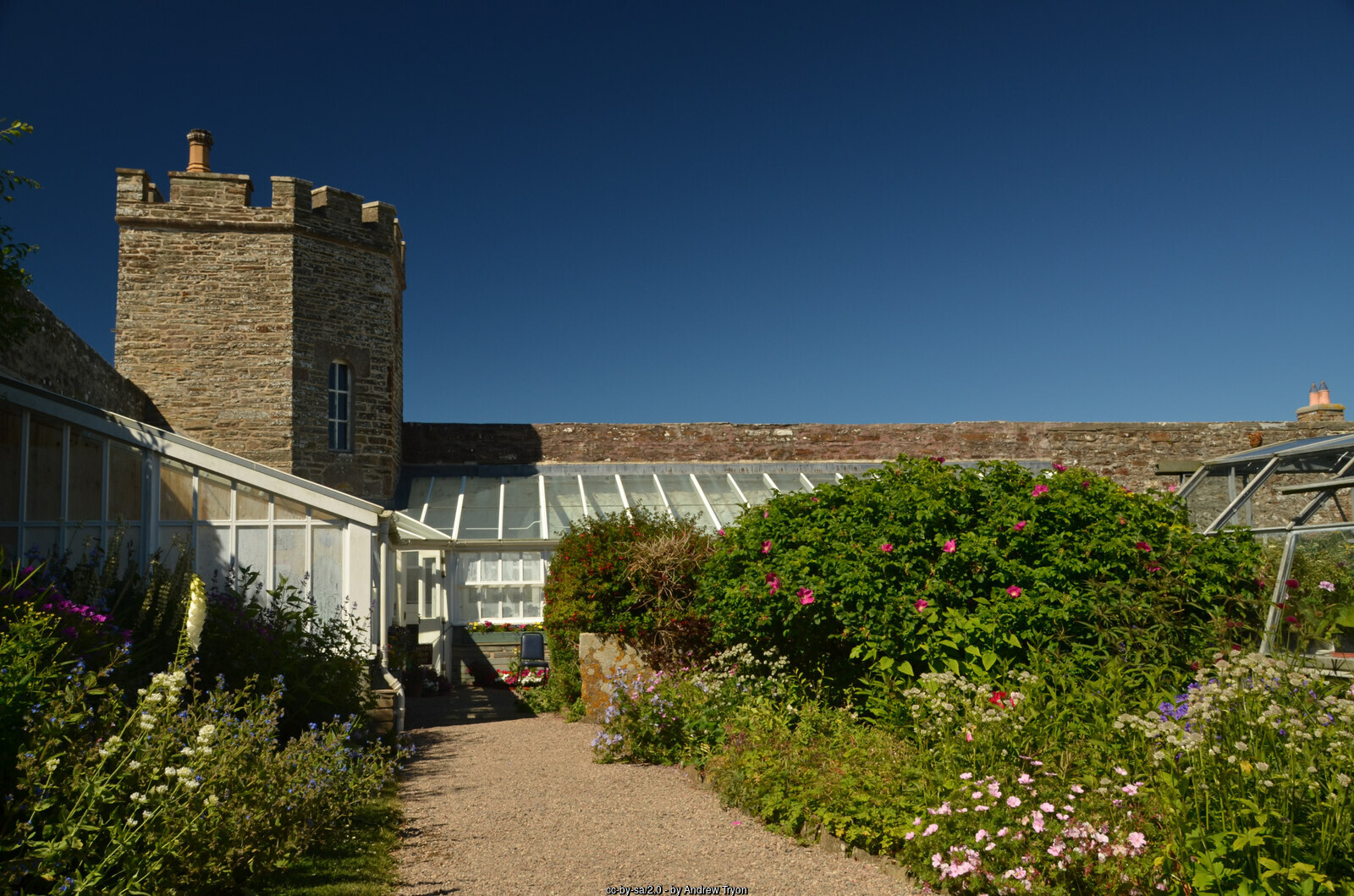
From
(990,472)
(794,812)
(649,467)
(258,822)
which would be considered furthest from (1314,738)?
(649,467)

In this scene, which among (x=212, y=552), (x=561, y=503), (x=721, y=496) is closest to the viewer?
(x=212, y=552)

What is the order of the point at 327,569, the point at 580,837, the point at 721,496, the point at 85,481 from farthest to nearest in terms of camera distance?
1. the point at 721,496
2. the point at 327,569
3. the point at 85,481
4. the point at 580,837

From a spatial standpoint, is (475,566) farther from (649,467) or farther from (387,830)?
(387,830)

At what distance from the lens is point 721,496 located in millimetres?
15977

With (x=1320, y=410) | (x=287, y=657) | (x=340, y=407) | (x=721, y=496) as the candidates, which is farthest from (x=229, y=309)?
(x=1320, y=410)

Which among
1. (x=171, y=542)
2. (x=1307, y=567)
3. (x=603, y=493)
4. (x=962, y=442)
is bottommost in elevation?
(x=1307, y=567)

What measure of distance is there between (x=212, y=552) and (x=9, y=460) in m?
1.70

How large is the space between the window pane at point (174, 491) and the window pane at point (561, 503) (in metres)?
6.05

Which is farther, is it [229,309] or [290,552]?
[229,309]

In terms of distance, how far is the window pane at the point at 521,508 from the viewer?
45.3 ft

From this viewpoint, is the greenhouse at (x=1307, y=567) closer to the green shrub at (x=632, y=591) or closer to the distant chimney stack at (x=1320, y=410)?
the green shrub at (x=632, y=591)

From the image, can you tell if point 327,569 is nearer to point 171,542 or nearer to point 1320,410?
point 171,542

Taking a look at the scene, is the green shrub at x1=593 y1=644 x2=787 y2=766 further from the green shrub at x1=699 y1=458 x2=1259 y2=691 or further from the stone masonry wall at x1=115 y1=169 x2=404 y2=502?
the stone masonry wall at x1=115 y1=169 x2=404 y2=502

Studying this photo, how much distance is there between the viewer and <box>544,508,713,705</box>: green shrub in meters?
8.78
